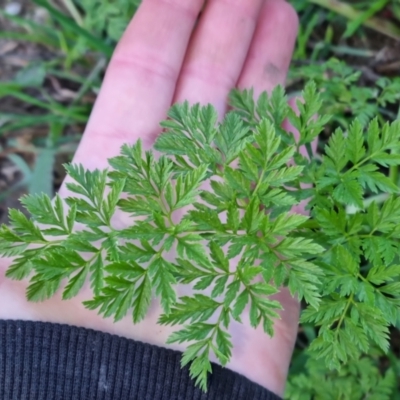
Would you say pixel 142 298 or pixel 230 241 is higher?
pixel 230 241

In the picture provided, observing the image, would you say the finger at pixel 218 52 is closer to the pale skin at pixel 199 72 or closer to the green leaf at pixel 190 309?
the pale skin at pixel 199 72

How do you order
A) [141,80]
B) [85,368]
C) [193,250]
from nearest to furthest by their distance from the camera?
[193,250] < [85,368] < [141,80]

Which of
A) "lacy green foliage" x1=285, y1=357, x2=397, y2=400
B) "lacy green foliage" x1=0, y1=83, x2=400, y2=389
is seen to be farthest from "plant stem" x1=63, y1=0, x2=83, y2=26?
"lacy green foliage" x1=285, y1=357, x2=397, y2=400

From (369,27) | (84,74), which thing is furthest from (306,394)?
(84,74)

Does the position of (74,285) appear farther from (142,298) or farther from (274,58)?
(274,58)

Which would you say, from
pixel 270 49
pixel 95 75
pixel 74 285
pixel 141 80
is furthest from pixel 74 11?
pixel 74 285

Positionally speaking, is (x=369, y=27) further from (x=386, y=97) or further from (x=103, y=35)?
(x=103, y=35)

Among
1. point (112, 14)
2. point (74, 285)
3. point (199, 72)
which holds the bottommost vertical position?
point (74, 285)
